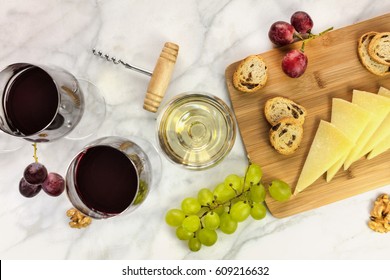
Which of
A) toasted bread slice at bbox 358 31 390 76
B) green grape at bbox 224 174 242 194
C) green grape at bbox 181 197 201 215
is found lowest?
green grape at bbox 181 197 201 215

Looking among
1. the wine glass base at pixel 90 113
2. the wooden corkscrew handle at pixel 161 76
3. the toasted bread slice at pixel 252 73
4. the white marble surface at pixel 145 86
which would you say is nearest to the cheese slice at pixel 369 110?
the white marble surface at pixel 145 86

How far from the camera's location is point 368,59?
117 cm

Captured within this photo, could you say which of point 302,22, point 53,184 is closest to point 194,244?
point 53,184

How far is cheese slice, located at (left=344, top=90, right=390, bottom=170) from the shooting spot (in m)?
1.14

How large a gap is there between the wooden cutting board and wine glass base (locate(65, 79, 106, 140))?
1.09 feet

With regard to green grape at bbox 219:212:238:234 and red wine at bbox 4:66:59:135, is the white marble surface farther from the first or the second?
red wine at bbox 4:66:59:135

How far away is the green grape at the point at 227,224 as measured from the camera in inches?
45.0

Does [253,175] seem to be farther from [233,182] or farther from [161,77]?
[161,77]

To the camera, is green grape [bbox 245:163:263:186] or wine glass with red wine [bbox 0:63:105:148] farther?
green grape [bbox 245:163:263:186]

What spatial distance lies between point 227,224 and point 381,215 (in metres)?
0.40

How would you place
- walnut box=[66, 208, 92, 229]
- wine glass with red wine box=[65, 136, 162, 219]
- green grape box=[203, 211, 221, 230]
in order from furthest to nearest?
1. walnut box=[66, 208, 92, 229]
2. green grape box=[203, 211, 221, 230]
3. wine glass with red wine box=[65, 136, 162, 219]

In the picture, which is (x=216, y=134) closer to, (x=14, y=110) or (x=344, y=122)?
(x=344, y=122)

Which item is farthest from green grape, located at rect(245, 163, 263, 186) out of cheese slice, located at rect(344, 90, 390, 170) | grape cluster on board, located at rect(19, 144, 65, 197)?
grape cluster on board, located at rect(19, 144, 65, 197)

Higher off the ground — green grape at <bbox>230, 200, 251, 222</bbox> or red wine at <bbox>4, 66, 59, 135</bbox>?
red wine at <bbox>4, 66, 59, 135</bbox>
